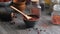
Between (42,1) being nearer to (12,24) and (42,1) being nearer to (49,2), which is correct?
(49,2)

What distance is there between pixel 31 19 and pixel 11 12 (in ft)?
0.58

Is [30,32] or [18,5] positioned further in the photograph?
[18,5]

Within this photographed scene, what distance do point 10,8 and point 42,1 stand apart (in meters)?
0.26

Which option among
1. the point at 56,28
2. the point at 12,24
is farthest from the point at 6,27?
the point at 56,28

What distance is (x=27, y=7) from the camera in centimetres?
117

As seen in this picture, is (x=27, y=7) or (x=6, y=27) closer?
(x=6, y=27)

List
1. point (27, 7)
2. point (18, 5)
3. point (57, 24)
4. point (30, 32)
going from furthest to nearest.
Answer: point (27, 7)
point (18, 5)
point (57, 24)
point (30, 32)

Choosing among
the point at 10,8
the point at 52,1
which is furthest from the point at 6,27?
the point at 52,1

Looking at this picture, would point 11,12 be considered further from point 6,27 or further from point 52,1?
point 52,1

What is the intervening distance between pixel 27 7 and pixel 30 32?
1.19 feet

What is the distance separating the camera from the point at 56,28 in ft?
2.96

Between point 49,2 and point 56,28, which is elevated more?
point 49,2

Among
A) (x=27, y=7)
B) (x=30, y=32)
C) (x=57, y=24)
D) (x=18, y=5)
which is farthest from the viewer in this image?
(x=27, y=7)

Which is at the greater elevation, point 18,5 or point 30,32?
point 18,5
